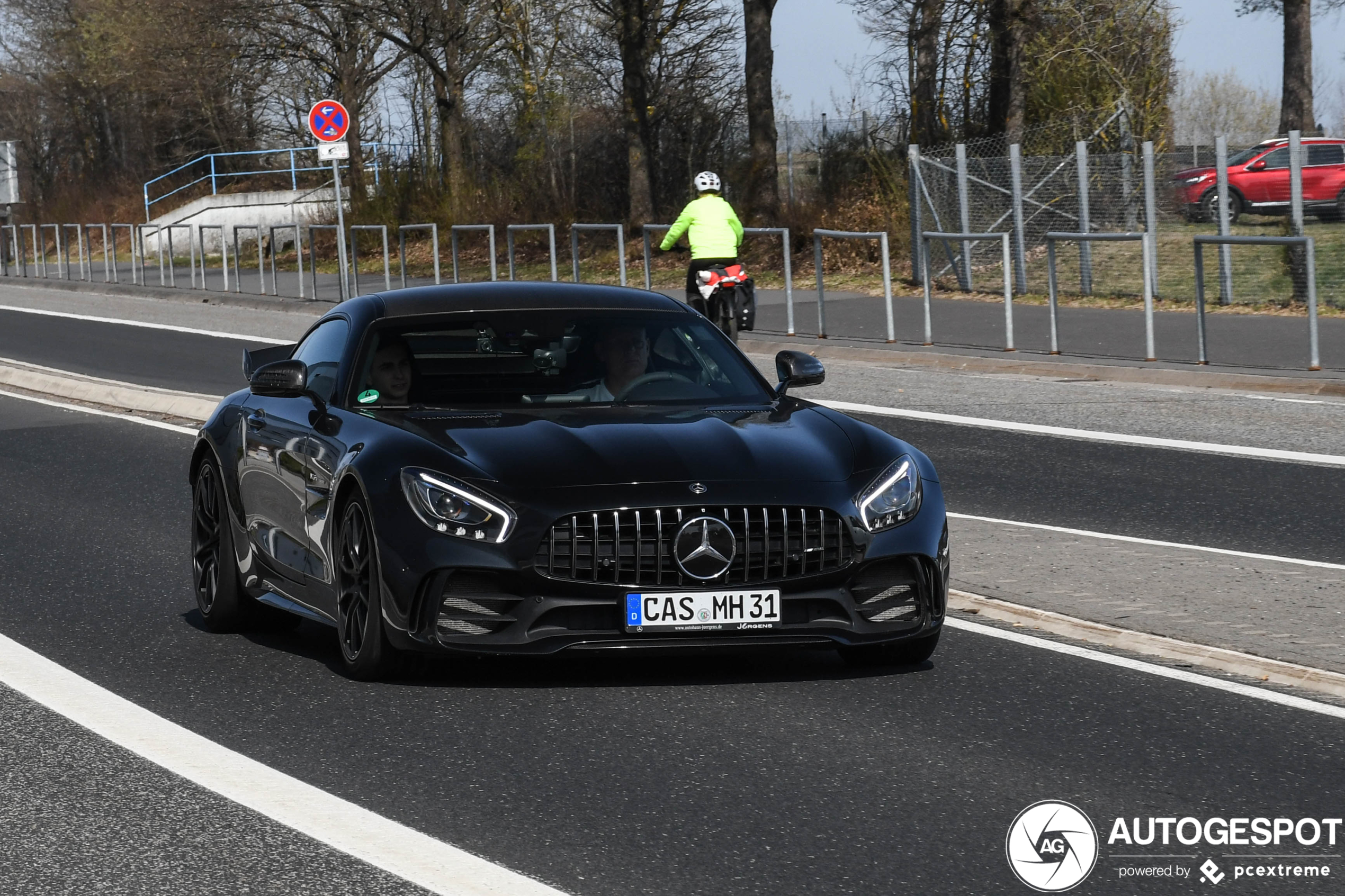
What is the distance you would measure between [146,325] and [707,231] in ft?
48.1

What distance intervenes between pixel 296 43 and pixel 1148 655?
4570 cm

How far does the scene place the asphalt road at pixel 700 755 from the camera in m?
4.71

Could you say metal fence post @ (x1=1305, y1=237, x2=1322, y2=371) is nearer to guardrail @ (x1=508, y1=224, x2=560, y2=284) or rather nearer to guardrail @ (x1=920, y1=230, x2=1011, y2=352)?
guardrail @ (x1=920, y1=230, x2=1011, y2=352)

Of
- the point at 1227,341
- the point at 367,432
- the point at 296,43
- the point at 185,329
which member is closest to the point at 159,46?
the point at 296,43

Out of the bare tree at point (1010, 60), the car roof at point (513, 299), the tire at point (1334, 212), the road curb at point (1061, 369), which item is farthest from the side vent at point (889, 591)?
the bare tree at point (1010, 60)

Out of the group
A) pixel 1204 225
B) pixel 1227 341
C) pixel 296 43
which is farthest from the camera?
pixel 296 43

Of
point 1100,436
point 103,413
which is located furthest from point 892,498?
point 103,413

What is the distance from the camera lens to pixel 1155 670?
A: 6.92m

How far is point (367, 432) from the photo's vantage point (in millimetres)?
7016

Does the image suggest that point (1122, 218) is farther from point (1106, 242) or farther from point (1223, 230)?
point (1106, 242)

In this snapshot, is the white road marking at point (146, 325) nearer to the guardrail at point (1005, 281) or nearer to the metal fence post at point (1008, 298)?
the guardrail at point (1005, 281)

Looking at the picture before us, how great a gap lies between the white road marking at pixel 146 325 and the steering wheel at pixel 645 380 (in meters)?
17.1

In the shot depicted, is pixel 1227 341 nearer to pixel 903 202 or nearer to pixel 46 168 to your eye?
pixel 903 202

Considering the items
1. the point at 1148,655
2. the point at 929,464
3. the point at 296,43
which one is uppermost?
the point at 296,43
